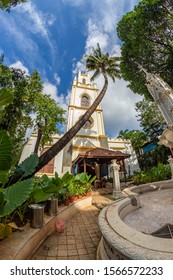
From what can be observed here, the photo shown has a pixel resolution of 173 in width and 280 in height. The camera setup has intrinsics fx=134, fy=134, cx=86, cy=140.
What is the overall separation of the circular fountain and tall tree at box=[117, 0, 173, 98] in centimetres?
1131

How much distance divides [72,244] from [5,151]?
2.39 meters

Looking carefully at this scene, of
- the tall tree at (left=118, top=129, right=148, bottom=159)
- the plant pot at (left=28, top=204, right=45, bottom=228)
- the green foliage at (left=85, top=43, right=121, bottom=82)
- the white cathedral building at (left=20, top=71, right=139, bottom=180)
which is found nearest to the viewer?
the plant pot at (left=28, top=204, right=45, bottom=228)

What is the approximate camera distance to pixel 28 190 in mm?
1983

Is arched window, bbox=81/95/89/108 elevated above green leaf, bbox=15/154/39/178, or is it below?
above

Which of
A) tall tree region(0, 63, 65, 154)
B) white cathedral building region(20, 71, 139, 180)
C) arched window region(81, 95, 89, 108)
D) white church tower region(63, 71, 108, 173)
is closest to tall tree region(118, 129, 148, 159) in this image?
white cathedral building region(20, 71, 139, 180)

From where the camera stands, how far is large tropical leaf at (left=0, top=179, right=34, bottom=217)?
180 cm

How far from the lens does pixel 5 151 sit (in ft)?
7.67

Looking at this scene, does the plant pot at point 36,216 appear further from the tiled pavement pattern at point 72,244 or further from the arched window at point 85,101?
the arched window at point 85,101

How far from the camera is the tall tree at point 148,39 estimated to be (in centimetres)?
988

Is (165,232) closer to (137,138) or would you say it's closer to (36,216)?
(36,216)

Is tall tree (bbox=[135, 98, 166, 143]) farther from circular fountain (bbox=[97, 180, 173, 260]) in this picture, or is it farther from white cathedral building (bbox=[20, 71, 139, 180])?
circular fountain (bbox=[97, 180, 173, 260])

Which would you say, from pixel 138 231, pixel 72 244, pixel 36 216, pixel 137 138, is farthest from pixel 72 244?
pixel 137 138
